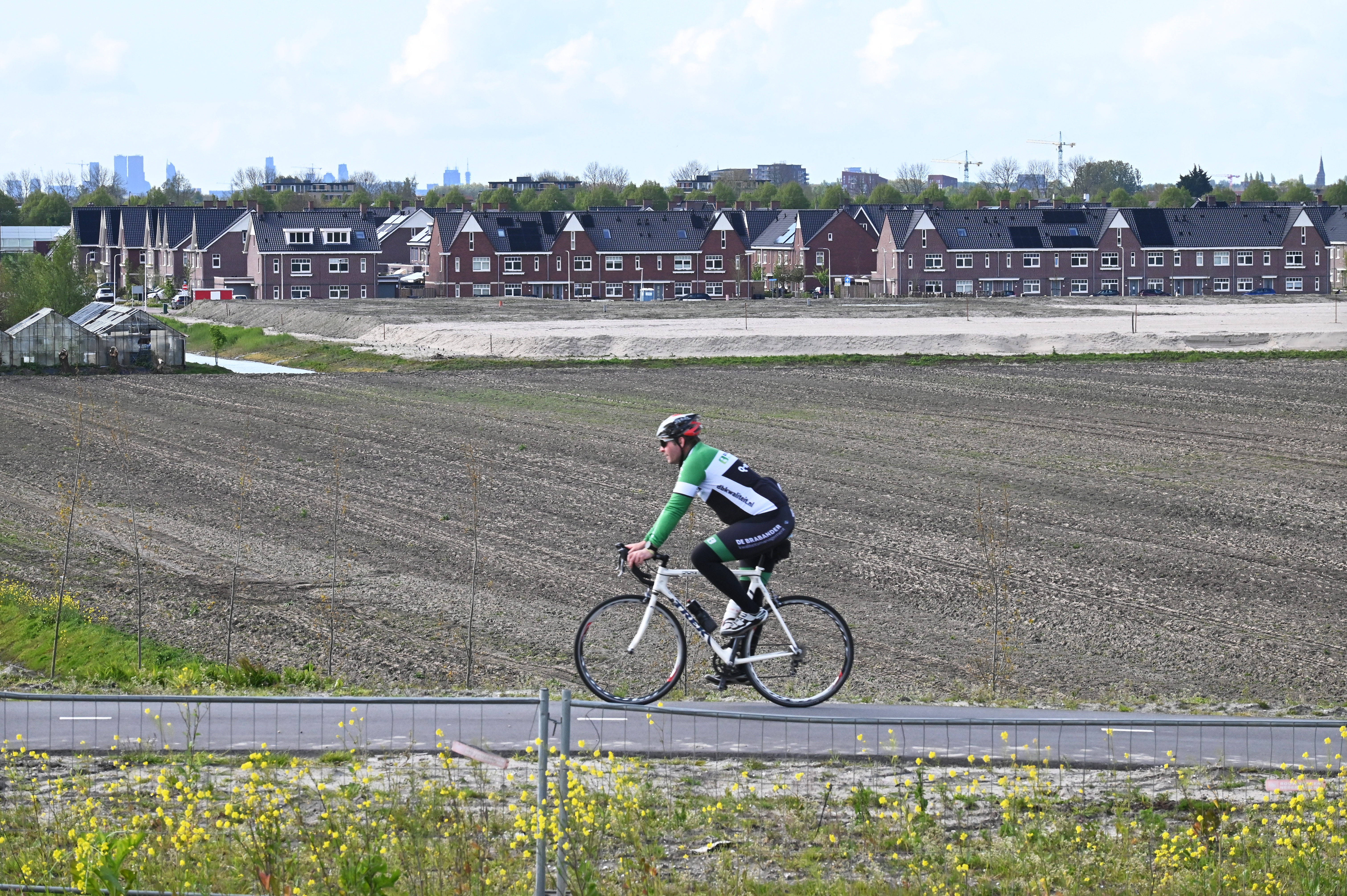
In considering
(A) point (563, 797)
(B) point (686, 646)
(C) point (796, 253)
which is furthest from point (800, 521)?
(C) point (796, 253)

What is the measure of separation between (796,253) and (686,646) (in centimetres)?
11264

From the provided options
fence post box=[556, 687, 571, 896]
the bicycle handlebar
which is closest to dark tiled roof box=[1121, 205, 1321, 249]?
the bicycle handlebar

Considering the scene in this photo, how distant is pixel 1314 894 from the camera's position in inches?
283

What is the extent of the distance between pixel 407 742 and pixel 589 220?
358 ft

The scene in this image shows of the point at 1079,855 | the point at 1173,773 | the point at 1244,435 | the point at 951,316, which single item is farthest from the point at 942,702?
the point at 951,316

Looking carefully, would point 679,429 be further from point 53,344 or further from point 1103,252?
point 1103,252

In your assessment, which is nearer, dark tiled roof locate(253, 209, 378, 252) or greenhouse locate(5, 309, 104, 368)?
greenhouse locate(5, 309, 104, 368)

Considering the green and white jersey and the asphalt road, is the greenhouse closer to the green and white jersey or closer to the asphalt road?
the asphalt road

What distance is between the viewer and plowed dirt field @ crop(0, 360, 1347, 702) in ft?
54.2

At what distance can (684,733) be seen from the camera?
10.6 meters

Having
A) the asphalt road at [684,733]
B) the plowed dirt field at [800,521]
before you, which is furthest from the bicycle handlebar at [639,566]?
the plowed dirt field at [800,521]

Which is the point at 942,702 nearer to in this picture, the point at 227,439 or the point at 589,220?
the point at 227,439

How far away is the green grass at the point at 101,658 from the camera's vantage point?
1293 cm

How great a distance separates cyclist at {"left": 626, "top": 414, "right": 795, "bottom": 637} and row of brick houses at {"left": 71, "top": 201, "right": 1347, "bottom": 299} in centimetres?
10508
